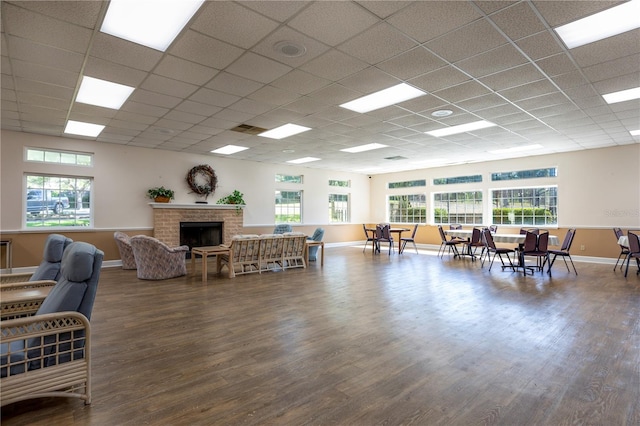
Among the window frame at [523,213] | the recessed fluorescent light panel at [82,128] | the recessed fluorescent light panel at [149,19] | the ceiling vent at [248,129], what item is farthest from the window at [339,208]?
the recessed fluorescent light panel at [149,19]

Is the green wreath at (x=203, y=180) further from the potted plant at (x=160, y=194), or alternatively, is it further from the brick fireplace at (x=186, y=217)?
the potted plant at (x=160, y=194)

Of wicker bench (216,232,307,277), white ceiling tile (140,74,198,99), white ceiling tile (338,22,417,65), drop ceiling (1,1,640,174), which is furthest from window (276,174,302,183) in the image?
white ceiling tile (338,22,417,65)

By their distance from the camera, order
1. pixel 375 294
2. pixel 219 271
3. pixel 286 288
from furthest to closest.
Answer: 1. pixel 219 271
2. pixel 286 288
3. pixel 375 294

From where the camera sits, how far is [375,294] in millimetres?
4918

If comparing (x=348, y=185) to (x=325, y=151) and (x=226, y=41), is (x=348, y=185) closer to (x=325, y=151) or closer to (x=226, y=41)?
(x=325, y=151)

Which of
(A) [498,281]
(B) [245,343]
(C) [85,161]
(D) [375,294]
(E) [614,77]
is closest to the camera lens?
(B) [245,343]

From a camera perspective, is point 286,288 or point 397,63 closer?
point 397,63

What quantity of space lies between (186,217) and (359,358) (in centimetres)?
688

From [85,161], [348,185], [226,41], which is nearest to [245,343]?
[226,41]

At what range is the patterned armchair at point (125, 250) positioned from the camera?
6947mm

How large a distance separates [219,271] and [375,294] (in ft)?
11.3

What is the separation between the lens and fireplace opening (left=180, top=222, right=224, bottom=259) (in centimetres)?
849

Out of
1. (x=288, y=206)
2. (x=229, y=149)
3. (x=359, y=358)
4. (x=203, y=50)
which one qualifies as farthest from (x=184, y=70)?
(x=288, y=206)

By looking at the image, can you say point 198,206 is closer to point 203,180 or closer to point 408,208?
point 203,180
